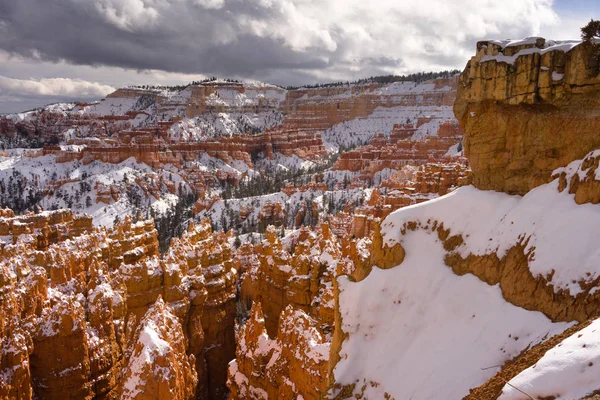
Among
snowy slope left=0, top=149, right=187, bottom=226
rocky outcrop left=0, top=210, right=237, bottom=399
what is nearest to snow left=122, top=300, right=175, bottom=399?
rocky outcrop left=0, top=210, right=237, bottom=399

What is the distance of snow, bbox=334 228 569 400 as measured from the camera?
6605 mm

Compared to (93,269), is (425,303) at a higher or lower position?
higher

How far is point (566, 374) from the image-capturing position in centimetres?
371

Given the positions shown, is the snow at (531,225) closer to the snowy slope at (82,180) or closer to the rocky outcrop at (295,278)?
the rocky outcrop at (295,278)

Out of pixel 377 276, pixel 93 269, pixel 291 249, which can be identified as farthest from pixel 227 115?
pixel 377 276

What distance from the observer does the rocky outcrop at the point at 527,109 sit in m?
8.09

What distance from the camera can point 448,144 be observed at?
3337 inches

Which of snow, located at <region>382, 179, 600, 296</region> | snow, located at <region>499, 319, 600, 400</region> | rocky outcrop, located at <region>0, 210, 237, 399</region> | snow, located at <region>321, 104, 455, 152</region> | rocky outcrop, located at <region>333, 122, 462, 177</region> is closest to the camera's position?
snow, located at <region>499, 319, 600, 400</region>

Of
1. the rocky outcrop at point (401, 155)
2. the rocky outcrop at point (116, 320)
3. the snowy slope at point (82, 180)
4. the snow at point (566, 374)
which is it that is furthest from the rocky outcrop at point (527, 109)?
the rocky outcrop at point (401, 155)

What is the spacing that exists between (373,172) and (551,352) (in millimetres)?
80924

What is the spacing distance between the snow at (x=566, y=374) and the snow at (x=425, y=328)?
2.30 m

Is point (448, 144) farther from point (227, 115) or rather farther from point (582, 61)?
point (227, 115)

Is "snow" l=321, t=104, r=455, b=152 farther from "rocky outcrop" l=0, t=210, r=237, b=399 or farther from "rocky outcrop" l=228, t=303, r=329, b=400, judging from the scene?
"rocky outcrop" l=228, t=303, r=329, b=400

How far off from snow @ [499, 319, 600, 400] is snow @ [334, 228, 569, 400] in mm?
2295
